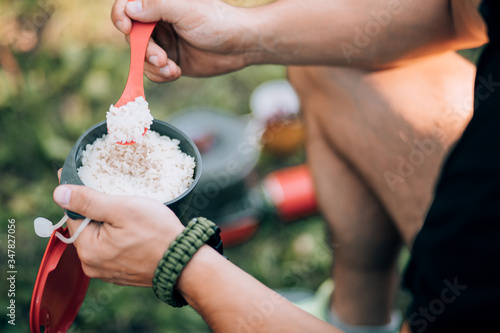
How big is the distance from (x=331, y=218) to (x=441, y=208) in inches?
23.2

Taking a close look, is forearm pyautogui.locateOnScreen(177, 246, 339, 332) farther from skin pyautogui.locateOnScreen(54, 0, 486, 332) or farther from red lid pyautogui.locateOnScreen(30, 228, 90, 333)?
red lid pyautogui.locateOnScreen(30, 228, 90, 333)

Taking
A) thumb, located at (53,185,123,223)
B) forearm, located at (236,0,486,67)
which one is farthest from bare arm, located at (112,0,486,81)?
thumb, located at (53,185,123,223)

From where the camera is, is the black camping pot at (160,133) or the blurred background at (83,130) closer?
the black camping pot at (160,133)

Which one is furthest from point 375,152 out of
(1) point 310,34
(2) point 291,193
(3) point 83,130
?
(3) point 83,130

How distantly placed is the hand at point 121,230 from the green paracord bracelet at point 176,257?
22 mm

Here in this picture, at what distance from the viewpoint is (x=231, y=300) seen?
96 cm

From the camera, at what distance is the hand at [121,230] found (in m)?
0.94

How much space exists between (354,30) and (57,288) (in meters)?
1.01

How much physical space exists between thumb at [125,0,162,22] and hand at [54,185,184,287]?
499 mm

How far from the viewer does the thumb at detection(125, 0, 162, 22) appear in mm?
1202

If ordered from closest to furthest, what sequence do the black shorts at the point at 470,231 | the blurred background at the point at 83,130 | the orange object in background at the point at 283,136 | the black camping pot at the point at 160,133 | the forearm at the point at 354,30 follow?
the black shorts at the point at 470,231
the black camping pot at the point at 160,133
the forearm at the point at 354,30
the blurred background at the point at 83,130
the orange object in background at the point at 283,136

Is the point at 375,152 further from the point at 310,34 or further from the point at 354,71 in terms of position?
the point at 310,34

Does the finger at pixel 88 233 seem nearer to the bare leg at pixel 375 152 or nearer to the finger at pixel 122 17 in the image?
the finger at pixel 122 17

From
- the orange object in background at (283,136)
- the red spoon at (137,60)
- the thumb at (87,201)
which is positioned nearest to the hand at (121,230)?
the thumb at (87,201)
